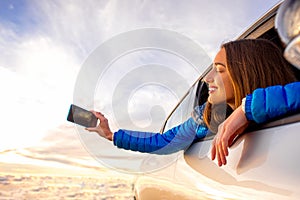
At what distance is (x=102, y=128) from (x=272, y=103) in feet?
5.36

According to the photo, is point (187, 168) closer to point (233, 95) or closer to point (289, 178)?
point (233, 95)

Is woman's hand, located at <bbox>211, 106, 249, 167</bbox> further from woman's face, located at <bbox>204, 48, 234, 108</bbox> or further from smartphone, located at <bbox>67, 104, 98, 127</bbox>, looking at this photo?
smartphone, located at <bbox>67, 104, 98, 127</bbox>

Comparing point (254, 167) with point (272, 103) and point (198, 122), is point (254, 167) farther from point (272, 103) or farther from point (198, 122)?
point (198, 122)

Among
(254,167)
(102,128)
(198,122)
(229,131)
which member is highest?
(102,128)

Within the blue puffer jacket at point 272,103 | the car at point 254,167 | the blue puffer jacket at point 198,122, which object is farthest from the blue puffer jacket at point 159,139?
the blue puffer jacket at point 272,103

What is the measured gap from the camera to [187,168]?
74.5 inches

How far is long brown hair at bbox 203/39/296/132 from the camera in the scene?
4.71 feet

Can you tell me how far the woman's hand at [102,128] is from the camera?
253 cm

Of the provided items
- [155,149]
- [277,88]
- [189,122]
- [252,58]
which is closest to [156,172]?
[155,149]

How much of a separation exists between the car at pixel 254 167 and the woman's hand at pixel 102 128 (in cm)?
75

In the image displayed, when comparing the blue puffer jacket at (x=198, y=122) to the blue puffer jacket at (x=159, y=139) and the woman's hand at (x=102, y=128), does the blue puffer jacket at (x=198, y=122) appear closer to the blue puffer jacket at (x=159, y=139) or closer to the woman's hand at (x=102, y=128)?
the blue puffer jacket at (x=159, y=139)

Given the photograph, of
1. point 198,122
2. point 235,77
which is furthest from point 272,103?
point 198,122

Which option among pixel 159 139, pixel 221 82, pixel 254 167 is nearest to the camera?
pixel 254 167

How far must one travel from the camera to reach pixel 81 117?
241 cm
